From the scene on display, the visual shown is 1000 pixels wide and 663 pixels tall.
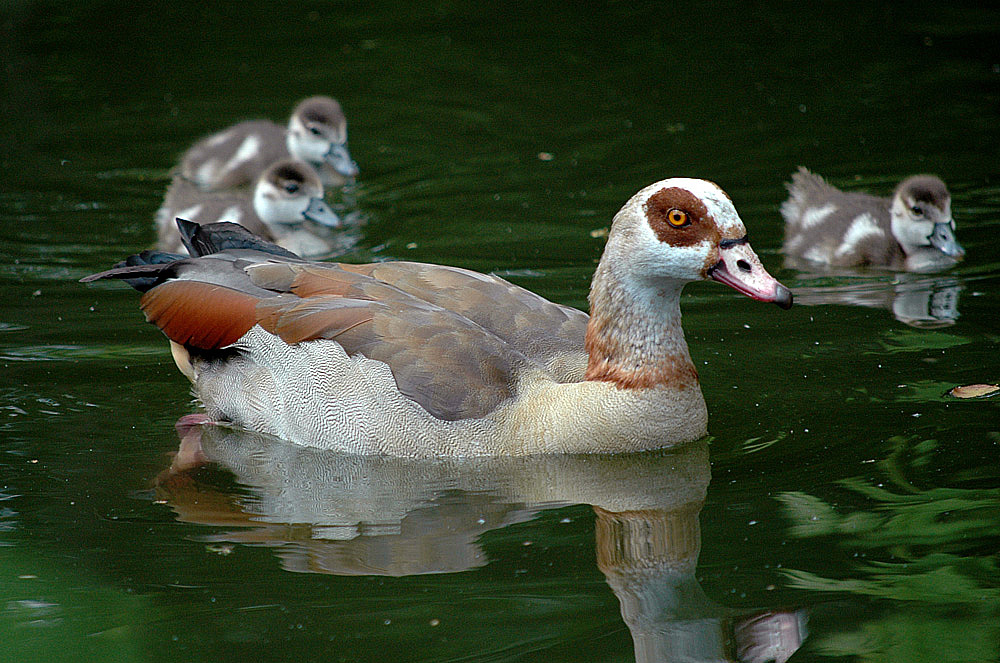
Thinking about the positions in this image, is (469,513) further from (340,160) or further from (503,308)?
(340,160)

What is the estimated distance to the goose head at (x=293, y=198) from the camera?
8.45 meters

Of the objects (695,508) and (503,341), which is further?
(503,341)

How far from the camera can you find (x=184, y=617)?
4.05 m

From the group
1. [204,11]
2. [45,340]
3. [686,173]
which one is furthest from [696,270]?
[204,11]

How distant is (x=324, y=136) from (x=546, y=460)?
189 inches

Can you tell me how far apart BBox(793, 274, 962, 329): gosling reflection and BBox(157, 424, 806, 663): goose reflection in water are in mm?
2087

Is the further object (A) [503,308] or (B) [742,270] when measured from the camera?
(A) [503,308]

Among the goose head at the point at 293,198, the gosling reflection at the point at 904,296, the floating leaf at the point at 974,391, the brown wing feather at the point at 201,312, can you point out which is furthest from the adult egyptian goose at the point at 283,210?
the floating leaf at the point at 974,391

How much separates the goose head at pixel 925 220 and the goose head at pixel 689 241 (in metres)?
3.00

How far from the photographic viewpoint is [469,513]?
481 centimetres

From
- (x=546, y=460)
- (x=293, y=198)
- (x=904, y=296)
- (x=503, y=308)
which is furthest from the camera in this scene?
(x=293, y=198)

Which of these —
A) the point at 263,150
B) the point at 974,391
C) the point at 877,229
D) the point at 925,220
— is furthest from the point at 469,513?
the point at 263,150

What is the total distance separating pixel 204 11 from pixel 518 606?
10478 millimetres

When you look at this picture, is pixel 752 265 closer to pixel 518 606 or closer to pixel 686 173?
pixel 518 606
